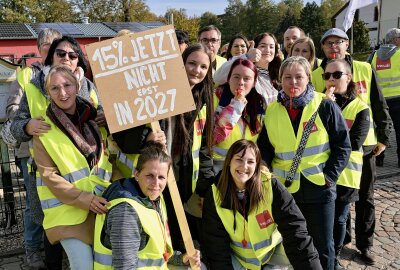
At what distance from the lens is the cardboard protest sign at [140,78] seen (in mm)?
2826

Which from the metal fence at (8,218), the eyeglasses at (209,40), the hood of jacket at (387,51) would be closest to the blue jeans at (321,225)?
the eyeglasses at (209,40)

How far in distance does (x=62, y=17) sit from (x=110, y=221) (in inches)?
1501

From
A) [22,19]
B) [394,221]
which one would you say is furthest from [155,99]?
[22,19]

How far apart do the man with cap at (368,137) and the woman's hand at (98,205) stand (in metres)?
2.66

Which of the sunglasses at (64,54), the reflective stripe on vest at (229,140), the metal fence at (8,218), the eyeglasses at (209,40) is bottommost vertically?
the metal fence at (8,218)

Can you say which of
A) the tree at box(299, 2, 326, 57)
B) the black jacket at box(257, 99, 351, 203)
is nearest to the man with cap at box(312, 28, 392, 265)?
the black jacket at box(257, 99, 351, 203)

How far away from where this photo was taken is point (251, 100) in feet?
12.0

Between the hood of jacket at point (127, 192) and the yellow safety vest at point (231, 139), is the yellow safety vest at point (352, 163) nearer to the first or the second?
the yellow safety vest at point (231, 139)

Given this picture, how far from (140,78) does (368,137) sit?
2.49 m

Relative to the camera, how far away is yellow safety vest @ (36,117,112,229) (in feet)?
9.46

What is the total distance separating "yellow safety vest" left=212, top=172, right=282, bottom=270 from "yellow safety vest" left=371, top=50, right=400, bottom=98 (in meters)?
4.92

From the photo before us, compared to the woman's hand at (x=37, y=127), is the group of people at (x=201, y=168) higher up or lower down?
lower down

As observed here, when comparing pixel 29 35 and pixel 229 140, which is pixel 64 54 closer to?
pixel 229 140

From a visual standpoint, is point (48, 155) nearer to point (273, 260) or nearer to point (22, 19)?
point (273, 260)
